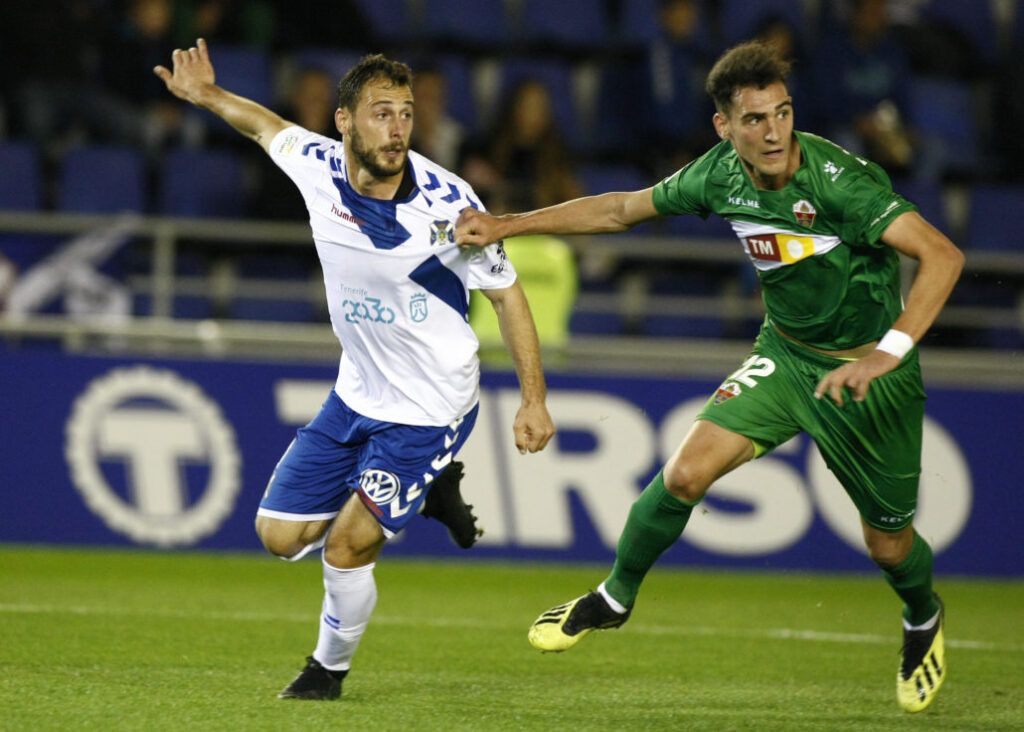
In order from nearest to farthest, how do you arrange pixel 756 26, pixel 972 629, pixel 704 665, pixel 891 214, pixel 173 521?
pixel 891 214, pixel 704 665, pixel 972 629, pixel 173 521, pixel 756 26

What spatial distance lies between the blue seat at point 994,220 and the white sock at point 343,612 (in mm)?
8828

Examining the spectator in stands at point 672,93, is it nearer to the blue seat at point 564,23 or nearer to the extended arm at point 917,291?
the blue seat at point 564,23

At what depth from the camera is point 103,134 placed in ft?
41.3

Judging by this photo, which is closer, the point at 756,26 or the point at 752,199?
the point at 752,199

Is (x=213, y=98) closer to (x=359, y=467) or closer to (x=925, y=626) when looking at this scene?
(x=359, y=467)

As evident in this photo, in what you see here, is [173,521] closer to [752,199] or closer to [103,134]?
[103,134]

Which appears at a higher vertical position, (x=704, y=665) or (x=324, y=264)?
(x=324, y=264)

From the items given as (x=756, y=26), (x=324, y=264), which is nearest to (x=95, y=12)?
(x=756, y=26)

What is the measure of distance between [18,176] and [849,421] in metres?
7.49

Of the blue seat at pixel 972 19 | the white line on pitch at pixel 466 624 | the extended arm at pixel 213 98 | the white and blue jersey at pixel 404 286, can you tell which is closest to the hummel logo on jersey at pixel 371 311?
the white and blue jersey at pixel 404 286

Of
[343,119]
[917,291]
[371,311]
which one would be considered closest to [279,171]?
[343,119]

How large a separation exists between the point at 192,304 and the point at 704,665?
5.82 meters

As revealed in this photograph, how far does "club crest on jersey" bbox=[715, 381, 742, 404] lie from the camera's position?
256 inches

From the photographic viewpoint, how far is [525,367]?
240 inches
